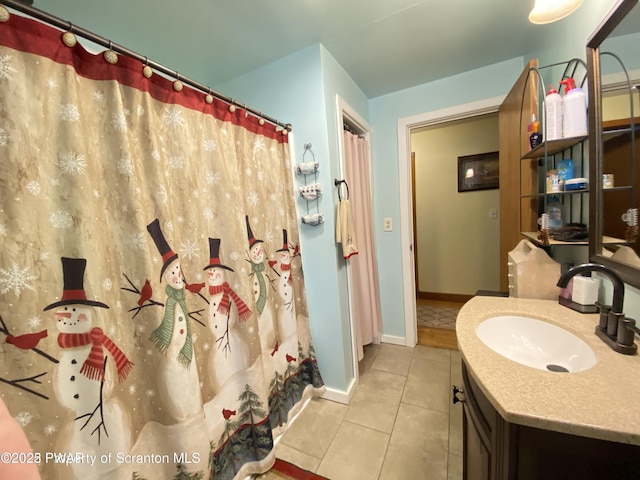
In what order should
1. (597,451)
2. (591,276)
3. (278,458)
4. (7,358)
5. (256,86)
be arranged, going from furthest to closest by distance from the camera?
(256,86) → (278,458) → (591,276) → (7,358) → (597,451)

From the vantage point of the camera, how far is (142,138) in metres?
0.88

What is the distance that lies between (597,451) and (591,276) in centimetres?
78

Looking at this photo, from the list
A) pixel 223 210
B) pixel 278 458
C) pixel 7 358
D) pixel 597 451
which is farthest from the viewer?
pixel 278 458

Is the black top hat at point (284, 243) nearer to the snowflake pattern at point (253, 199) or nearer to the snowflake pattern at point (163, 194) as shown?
the snowflake pattern at point (253, 199)

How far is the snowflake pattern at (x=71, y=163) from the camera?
2.30 feet

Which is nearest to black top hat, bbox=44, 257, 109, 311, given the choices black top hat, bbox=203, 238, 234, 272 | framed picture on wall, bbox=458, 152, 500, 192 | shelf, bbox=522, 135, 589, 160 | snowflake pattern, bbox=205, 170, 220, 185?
black top hat, bbox=203, 238, 234, 272

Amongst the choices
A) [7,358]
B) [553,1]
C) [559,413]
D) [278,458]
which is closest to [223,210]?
[7,358]

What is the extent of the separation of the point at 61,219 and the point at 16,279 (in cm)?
18

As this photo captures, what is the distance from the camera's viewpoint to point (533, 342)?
0.91 m

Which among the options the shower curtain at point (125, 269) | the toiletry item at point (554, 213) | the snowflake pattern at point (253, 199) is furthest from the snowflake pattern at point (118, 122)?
the toiletry item at point (554, 213)

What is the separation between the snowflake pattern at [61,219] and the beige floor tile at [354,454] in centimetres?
153

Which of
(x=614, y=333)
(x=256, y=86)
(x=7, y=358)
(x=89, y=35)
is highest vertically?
(x=256, y=86)

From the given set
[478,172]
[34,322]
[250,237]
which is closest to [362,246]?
[250,237]

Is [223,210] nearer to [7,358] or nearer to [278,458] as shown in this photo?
[7,358]
